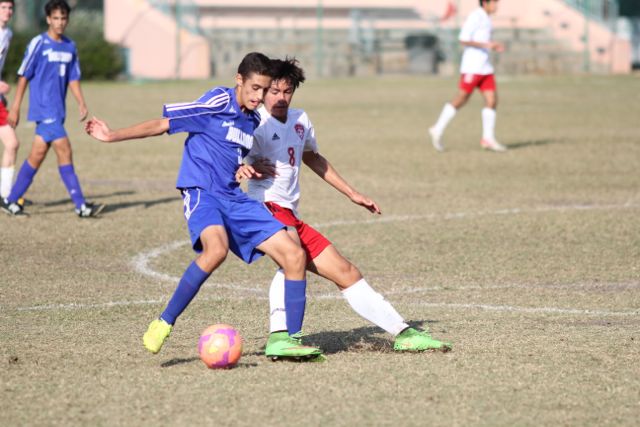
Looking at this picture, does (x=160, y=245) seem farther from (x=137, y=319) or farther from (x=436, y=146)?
(x=436, y=146)

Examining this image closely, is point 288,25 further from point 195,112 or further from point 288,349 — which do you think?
point 288,349

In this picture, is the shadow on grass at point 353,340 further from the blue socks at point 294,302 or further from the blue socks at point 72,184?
the blue socks at point 72,184

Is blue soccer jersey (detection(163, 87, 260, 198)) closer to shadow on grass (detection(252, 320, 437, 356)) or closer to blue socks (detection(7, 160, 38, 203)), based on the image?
shadow on grass (detection(252, 320, 437, 356))

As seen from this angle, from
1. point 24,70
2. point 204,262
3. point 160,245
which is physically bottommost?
point 160,245

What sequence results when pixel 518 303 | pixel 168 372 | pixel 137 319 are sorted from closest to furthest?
pixel 168 372, pixel 137 319, pixel 518 303

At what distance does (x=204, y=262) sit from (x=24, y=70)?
20.1 ft

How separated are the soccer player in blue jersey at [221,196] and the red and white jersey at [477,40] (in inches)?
431

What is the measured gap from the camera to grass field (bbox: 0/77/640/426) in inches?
206

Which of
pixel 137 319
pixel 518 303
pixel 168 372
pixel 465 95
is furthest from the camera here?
pixel 465 95

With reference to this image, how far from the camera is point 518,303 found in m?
7.59

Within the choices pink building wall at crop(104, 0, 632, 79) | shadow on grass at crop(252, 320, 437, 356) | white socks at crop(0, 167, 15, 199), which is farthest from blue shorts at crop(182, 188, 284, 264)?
pink building wall at crop(104, 0, 632, 79)

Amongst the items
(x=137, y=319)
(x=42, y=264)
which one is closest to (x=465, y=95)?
(x=42, y=264)

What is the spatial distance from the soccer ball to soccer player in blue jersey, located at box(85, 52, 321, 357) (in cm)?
22

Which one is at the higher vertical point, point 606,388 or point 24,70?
point 24,70
